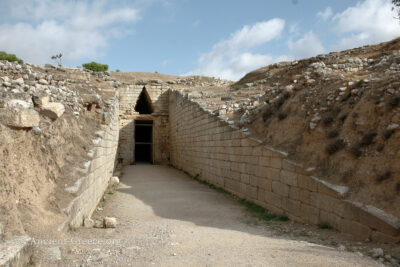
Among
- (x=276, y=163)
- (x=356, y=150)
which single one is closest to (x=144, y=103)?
(x=276, y=163)

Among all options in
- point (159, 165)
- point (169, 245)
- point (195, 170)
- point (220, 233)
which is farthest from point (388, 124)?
point (159, 165)

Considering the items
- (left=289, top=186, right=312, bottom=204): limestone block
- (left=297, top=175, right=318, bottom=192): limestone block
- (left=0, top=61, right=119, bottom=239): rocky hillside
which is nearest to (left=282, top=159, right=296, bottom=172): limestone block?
(left=297, top=175, right=318, bottom=192): limestone block

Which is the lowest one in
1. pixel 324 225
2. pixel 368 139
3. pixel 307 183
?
pixel 324 225

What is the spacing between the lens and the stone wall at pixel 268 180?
4359 mm

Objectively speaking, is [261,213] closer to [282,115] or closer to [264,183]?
[264,183]

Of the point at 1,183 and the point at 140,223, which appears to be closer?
the point at 1,183

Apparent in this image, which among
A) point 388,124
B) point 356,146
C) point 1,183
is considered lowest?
point 1,183

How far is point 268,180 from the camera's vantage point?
689 cm

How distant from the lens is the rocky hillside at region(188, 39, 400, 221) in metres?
4.61

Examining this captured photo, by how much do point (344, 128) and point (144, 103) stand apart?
16493 mm

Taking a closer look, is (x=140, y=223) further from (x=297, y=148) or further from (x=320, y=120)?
(x=320, y=120)

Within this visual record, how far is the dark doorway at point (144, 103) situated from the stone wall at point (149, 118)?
1.38ft

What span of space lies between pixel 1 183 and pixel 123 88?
1538 cm

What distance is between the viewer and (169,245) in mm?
4375
